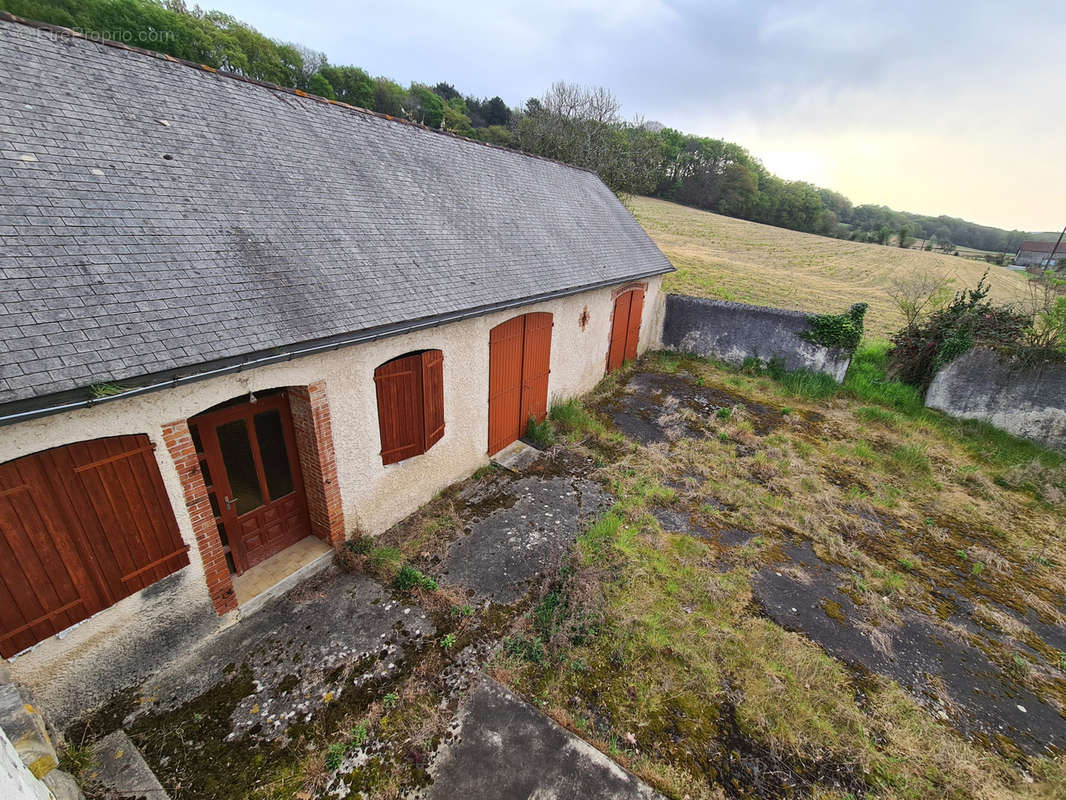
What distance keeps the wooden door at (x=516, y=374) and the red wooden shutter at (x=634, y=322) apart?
4654 millimetres

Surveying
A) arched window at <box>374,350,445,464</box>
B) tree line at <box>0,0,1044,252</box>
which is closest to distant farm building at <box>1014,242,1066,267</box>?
tree line at <box>0,0,1044,252</box>

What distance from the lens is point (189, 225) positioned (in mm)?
4312

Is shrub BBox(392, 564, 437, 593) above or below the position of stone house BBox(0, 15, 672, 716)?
below

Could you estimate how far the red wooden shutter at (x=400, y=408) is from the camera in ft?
18.5

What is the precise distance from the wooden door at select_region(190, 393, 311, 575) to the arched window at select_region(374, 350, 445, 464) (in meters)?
1.10

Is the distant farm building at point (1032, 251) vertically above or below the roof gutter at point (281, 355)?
above

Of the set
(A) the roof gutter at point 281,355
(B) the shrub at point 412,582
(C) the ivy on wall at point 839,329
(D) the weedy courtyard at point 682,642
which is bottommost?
(D) the weedy courtyard at point 682,642

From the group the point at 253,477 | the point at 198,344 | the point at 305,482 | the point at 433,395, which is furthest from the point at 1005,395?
the point at 198,344

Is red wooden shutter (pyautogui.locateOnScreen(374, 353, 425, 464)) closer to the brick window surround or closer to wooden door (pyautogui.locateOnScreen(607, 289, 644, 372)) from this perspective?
the brick window surround

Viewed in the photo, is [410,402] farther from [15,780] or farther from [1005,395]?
[1005,395]

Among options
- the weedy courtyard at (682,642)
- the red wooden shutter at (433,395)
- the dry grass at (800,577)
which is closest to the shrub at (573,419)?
the dry grass at (800,577)

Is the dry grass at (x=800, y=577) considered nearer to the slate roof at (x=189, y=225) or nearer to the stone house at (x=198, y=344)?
the stone house at (x=198, y=344)

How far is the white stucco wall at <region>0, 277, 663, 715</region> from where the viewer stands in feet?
11.4

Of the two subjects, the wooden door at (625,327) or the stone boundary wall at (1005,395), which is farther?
the wooden door at (625,327)
